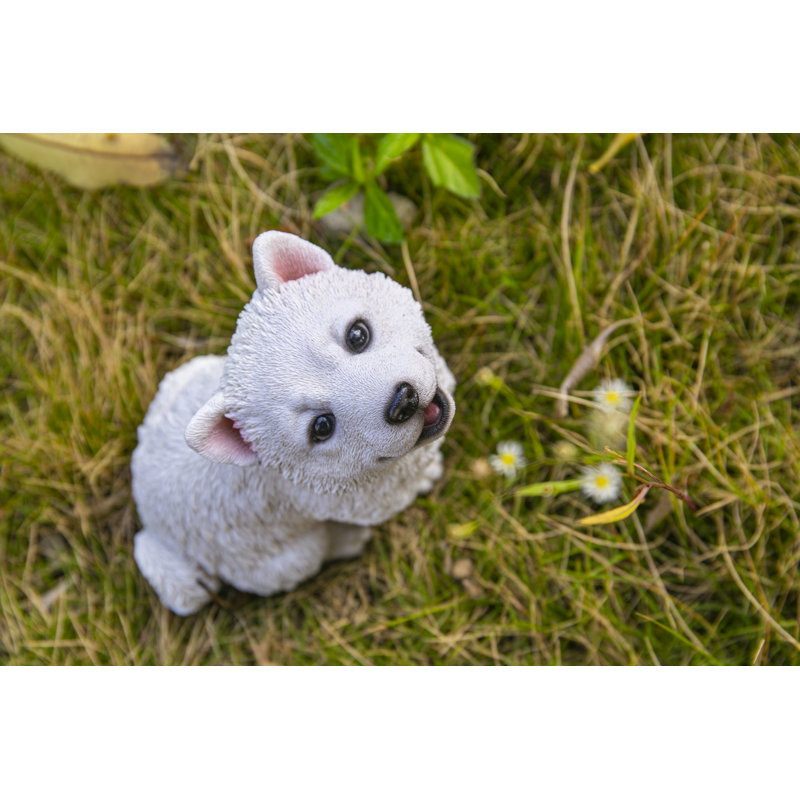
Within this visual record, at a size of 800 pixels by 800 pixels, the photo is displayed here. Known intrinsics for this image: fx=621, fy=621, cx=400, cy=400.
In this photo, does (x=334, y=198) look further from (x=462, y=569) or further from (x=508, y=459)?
(x=462, y=569)

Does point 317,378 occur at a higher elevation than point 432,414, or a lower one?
higher

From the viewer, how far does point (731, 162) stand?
2184 mm

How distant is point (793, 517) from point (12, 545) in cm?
269

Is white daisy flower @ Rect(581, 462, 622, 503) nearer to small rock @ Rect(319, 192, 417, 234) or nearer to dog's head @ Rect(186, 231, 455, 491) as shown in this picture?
dog's head @ Rect(186, 231, 455, 491)

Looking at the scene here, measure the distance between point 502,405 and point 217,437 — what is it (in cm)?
113

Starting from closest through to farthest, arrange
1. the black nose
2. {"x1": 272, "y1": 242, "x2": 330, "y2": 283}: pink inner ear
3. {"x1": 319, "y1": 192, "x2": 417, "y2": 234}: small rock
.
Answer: the black nose → {"x1": 272, "y1": 242, "x2": 330, "y2": 283}: pink inner ear → {"x1": 319, "y1": 192, "x2": 417, "y2": 234}: small rock

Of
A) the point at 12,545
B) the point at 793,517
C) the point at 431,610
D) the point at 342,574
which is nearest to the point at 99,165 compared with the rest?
the point at 12,545

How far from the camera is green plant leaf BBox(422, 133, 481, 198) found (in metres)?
1.95

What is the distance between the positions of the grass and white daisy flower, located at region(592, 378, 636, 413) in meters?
0.05

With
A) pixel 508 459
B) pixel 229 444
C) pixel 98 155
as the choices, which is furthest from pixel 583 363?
pixel 98 155

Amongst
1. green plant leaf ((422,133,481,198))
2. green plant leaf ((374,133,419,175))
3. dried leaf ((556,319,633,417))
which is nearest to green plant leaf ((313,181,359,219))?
green plant leaf ((374,133,419,175))

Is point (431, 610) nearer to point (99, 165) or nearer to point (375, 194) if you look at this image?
point (375, 194)

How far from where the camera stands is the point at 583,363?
2098mm

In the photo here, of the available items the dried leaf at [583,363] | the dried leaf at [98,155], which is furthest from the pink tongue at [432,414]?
the dried leaf at [98,155]
